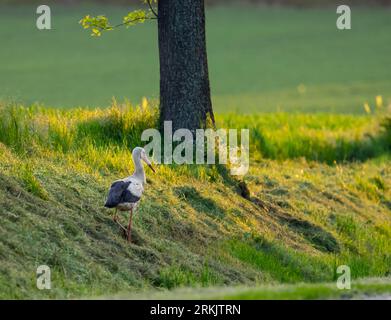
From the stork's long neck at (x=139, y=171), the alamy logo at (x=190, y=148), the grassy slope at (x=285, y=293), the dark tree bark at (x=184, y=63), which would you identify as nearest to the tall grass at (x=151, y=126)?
the alamy logo at (x=190, y=148)

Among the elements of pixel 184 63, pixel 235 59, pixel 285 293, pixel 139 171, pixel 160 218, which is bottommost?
pixel 285 293

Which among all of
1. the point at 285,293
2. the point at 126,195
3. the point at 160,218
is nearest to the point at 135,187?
the point at 126,195

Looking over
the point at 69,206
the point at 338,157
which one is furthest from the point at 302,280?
the point at 338,157

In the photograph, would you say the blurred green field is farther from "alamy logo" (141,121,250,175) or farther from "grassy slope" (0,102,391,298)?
"alamy logo" (141,121,250,175)

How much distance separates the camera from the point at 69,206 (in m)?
12.5

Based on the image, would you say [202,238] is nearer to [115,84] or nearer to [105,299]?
[105,299]

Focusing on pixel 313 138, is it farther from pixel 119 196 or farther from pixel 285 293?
pixel 285 293

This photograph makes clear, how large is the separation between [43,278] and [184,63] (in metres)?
5.95

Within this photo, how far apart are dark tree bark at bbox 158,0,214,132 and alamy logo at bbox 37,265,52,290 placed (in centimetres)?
540

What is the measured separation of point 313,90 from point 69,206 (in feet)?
80.9

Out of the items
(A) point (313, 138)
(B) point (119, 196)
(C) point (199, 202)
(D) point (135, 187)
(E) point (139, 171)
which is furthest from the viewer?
(A) point (313, 138)

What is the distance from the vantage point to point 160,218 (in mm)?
13414

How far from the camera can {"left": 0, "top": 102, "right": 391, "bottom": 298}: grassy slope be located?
11.4m

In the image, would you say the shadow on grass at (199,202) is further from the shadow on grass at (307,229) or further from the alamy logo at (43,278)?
the alamy logo at (43,278)
